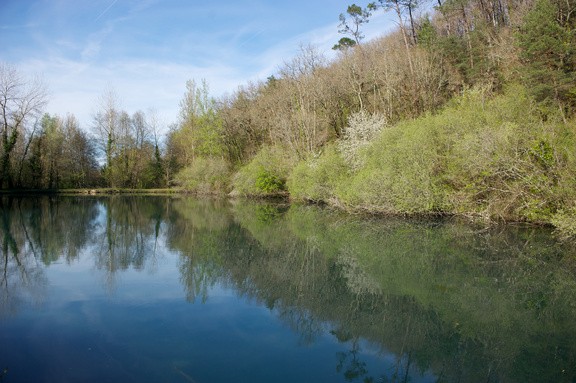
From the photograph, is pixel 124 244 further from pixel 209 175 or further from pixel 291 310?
pixel 209 175

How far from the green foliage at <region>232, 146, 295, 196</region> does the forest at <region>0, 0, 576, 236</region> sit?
15 cm

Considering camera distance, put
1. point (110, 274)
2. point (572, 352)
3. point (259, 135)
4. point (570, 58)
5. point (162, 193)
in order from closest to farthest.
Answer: point (572, 352)
point (110, 274)
point (570, 58)
point (259, 135)
point (162, 193)

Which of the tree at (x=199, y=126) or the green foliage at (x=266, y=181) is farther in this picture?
the tree at (x=199, y=126)

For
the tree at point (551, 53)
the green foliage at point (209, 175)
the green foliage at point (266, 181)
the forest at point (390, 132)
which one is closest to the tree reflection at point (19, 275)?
the forest at point (390, 132)

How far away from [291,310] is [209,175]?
39.9 metres

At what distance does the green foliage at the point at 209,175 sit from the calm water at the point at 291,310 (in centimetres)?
3119

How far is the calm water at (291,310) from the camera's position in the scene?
17.2 ft

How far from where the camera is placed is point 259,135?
48969 millimetres

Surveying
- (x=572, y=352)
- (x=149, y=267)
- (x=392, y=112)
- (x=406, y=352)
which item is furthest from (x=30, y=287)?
(x=392, y=112)

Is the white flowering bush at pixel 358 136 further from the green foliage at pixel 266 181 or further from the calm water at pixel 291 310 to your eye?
the calm water at pixel 291 310

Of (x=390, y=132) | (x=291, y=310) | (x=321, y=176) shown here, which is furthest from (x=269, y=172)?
(x=291, y=310)

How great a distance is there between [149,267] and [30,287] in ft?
9.69

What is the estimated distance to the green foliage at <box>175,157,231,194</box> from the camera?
Answer: 150ft

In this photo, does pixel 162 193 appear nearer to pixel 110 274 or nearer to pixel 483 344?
pixel 110 274
